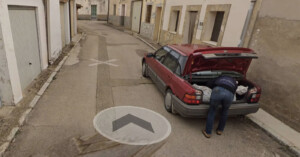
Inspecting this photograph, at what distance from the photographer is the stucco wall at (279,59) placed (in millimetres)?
4574

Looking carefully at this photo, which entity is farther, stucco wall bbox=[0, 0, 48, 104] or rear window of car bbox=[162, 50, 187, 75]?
rear window of car bbox=[162, 50, 187, 75]

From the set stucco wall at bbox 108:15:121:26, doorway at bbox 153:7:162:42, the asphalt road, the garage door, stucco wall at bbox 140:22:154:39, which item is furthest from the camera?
stucco wall at bbox 108:15:121:26

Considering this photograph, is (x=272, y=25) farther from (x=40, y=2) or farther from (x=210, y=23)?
(x=40, y=2)

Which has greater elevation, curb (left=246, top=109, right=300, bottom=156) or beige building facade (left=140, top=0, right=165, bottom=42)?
beige building facade (left=140, top=0, right=165, bottom=42)

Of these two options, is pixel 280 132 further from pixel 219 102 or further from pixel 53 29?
pixel 53 29

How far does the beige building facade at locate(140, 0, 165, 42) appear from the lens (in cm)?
1478

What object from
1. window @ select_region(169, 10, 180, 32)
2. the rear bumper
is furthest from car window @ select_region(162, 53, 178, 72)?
window @ select_region(169, 10, 180, 32)

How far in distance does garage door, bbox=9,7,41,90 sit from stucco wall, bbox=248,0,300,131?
7.07 metres

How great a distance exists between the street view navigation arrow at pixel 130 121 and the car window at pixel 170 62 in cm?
159

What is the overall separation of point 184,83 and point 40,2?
6.02 m

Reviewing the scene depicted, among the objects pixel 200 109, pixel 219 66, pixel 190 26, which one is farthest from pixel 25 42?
pixel 190 26

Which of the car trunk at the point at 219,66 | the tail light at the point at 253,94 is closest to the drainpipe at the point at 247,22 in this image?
the car trunk at the point at 219,66

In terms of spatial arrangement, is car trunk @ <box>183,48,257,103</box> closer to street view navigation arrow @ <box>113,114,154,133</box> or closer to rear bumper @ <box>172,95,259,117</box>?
rear bumper @ <box>172,95,259,117</box>

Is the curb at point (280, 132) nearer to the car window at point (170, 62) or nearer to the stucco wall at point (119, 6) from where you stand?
the car window at point (170, 62)
